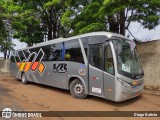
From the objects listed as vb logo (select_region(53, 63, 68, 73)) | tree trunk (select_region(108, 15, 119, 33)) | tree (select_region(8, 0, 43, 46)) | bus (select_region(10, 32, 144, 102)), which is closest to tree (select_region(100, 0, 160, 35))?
tree trunk (select_region(108, 15, 119, 33))

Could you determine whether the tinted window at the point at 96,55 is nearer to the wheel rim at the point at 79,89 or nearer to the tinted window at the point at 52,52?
the wheel rim at the point at 79,89

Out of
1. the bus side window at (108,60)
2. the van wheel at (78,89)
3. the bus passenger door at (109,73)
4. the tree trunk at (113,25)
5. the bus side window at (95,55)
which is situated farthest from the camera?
the tree trunk at (113,25)

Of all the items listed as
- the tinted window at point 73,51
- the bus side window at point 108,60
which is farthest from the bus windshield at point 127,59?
the tinted window at point 73,51

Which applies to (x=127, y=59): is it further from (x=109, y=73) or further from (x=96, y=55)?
(x=96, y=55)

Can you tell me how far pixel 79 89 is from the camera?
8.54 m

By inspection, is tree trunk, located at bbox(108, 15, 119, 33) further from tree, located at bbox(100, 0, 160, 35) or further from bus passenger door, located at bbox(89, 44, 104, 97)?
bus passenger door, located at bbox(89, 44, 104, 97)

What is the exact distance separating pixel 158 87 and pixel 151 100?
7.14ft

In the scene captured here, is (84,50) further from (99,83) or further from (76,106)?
(76,106)

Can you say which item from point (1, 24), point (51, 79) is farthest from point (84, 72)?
point (1, 24)

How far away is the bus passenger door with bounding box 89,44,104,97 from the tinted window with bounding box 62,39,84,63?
680mm

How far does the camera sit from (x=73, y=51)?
895 centimetres

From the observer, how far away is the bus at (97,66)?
709cm

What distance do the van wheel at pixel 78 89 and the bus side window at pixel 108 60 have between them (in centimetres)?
171

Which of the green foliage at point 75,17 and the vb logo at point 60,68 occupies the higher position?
the green foliage at point 75,17
